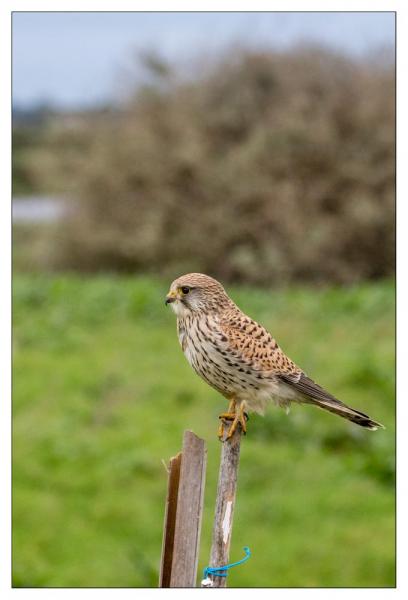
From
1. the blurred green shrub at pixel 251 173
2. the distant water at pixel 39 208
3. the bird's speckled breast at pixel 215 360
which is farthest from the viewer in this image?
the distant water at pixel 39 208

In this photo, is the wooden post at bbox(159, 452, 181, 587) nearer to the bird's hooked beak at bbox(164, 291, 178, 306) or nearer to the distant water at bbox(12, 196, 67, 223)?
the bird's hooked beak at bbox(164, 291, 178, 306)

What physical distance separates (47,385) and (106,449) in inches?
52.2

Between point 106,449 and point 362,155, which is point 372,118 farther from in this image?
point 106,449

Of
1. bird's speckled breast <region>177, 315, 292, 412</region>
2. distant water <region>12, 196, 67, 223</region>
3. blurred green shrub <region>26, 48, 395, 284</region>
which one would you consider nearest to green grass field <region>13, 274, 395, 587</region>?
blurred green shrub <region>26, 48, 395, 284</region>

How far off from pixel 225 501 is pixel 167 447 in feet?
16.4

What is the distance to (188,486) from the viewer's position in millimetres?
2479

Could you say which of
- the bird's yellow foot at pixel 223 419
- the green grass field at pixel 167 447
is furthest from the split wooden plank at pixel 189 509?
the green grass field at pixel 167 447

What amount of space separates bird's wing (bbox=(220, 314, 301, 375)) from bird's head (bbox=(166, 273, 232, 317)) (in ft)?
0.23

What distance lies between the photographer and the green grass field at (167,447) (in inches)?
242

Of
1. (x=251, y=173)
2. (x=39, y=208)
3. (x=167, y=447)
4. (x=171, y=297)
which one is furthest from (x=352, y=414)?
(x=39, y=208)

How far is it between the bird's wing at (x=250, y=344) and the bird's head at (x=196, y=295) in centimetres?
7

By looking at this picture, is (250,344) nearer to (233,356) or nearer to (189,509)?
(233,356)

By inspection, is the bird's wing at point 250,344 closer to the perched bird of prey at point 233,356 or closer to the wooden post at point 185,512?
the perched bird of prey at point 233,356

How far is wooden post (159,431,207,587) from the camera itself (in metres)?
2.45
